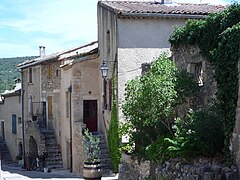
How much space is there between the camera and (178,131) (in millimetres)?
11719

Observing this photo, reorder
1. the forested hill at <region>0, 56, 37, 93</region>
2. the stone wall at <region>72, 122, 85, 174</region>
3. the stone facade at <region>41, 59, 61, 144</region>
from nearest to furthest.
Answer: the stone wall at <region>72, 122, 85, 174</region>, the stone facade at <region>41, 59, 61, 144</region>, the forested hill at <region>0, 56, 37, 93</region>

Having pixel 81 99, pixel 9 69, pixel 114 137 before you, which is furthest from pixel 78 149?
pixel 9 69

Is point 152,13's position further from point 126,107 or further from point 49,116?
point 49,116

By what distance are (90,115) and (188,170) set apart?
561 inches

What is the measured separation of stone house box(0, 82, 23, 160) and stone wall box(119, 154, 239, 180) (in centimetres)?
2341

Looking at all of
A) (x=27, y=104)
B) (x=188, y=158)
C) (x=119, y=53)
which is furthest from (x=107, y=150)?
(x=27, y=104)

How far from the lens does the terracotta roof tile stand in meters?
19.1

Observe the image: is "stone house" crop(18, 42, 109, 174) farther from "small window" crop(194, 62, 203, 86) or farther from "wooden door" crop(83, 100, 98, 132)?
"small window" crop(194, 62, 203, 86)

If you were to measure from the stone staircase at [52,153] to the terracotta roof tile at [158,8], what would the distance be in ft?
32.8

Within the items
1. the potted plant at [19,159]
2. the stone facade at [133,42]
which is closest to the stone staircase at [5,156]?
the potted plant at [19,159]

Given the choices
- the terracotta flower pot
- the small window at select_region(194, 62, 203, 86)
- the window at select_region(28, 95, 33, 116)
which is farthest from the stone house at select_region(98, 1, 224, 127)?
the window at select_region(28, 95, 33, 116)

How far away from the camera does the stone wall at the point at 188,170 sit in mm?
9000

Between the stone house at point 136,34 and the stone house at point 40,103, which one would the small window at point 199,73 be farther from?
the stone house at point 40,103

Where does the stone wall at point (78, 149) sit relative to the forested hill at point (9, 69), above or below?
below
